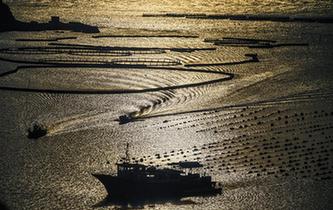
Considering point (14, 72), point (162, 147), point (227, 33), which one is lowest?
point (162, 147)

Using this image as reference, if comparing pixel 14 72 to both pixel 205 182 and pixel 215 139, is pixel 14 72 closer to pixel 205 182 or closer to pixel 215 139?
pixel 215 139

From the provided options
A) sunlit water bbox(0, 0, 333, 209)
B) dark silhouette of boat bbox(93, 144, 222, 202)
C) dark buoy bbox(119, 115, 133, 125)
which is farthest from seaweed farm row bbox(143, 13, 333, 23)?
dark silhouette of boat bbox(93, 144, 222, 202)

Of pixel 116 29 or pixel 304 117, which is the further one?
pixel 116 29

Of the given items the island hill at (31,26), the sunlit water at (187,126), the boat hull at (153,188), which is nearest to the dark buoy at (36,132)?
the sunlit water at (187,126)

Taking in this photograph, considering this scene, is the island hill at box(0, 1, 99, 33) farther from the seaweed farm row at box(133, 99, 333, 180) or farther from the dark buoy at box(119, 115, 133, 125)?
the seaweed farm row at box(133, 99, 333, 180)

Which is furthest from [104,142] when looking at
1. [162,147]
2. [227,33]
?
[227,33]

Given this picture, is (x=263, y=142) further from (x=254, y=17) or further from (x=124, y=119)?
(x=254, y=17)

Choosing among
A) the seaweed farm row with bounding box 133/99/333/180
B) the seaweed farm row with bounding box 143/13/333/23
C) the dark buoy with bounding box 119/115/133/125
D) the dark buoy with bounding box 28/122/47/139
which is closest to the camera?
the seaweed farm row with bounding box 133/99/333/180
